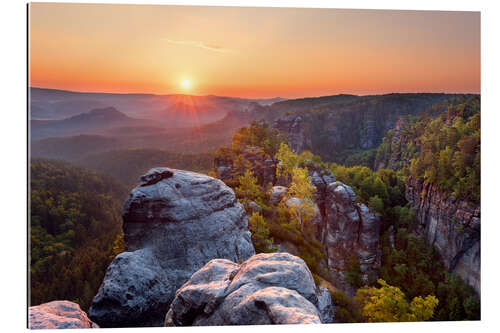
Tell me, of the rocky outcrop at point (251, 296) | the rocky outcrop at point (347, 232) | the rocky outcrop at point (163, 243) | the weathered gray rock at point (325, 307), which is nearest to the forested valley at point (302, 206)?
the rocky outcrop at point (347, 232)

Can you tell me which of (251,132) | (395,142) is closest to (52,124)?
(251,132)

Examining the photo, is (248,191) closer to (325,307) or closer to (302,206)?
(302,206)

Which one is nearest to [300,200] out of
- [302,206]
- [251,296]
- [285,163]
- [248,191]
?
[302,206]

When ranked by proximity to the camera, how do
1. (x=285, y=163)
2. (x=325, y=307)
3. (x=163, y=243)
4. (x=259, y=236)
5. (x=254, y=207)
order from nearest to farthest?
1. (x=325, y=307)
2. (x=163, y=243)
3. (x=259, y=236)
4. (x=254, y=207)
5. (x=285, y=163)

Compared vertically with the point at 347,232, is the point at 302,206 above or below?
above

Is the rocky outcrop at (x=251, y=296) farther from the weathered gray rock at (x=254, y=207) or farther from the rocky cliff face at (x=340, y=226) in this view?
the weathered gray rock at (x=254, y=207)
